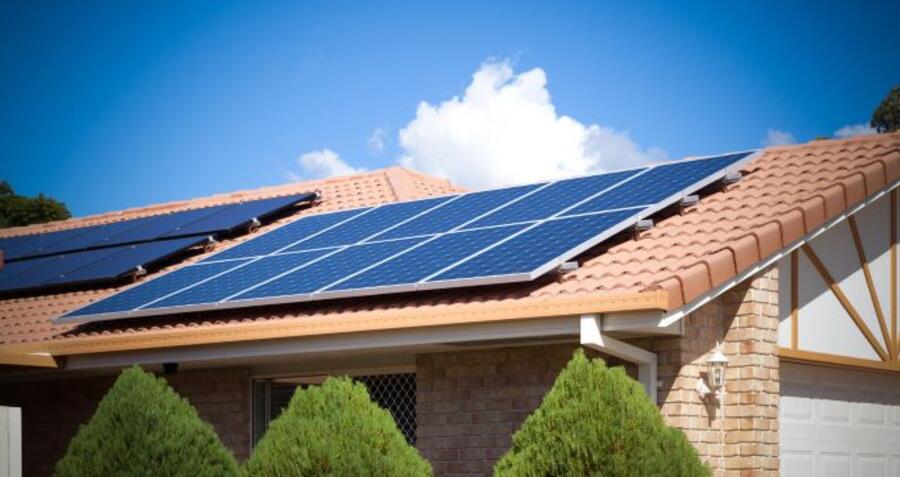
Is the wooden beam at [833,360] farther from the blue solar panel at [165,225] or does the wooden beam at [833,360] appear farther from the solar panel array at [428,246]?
the blue solar panel at [165,225]

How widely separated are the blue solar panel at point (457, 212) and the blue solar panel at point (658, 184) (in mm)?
1648

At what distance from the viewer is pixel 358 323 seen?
14234 mm

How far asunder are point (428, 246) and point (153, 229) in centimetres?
758

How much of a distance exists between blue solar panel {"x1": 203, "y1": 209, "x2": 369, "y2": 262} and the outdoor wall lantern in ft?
21.3

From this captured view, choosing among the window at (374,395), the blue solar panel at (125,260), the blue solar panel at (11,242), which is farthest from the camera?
the blue solar panel at (11,242)

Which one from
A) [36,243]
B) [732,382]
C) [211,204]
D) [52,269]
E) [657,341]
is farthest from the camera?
[36,243]

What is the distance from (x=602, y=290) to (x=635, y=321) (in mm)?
652

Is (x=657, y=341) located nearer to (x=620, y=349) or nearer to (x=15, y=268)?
(x=620, y=349)

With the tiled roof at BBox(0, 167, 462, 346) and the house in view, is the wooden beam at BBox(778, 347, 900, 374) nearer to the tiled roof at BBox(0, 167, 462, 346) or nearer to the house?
the house

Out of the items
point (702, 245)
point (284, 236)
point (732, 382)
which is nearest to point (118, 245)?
point (284, 236)

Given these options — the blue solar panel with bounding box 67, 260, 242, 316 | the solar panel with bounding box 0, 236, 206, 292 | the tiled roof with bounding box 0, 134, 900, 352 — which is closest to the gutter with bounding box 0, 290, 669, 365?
the tiled roof with bounding box 0, 134, 900, 352

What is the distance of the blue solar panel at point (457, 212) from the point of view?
16.9 m

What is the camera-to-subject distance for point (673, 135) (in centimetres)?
4481

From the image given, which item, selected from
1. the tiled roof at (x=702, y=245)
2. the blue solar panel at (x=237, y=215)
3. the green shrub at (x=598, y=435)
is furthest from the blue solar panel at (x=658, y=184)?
the blue solar panel at (x=237, y=215)
